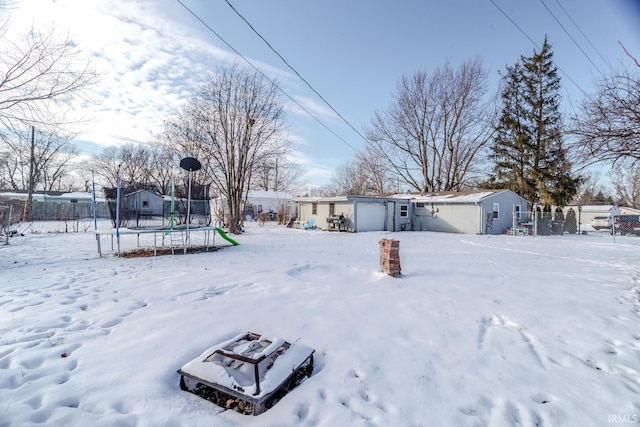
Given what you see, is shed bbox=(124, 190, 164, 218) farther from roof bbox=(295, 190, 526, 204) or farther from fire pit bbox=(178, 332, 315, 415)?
roof bbox=(295, 190, 526, 204)

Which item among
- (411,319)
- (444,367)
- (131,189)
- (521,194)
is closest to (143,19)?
(131,189)

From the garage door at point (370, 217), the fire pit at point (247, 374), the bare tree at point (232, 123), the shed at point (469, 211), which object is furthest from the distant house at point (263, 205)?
the fire pit at point (247, 374)

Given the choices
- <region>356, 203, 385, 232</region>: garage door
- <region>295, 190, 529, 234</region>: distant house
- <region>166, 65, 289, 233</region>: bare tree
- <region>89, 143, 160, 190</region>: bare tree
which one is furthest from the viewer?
<region>89, 143, 160, 190</region>: bare tree

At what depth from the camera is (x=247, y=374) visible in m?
2.24

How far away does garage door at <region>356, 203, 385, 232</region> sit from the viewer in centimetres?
1761

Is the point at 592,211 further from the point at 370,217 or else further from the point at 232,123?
the point at 232,123

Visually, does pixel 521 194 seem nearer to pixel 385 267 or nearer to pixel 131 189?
pixel 385 267

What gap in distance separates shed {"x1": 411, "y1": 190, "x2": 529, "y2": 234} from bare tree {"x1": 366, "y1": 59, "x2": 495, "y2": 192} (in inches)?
243

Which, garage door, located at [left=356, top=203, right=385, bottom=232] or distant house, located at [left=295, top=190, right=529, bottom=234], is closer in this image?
distant house, located at [left=295, top=190, right=529, bottom=234]

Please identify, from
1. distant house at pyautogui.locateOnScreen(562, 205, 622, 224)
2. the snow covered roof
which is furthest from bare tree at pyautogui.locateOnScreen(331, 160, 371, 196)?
distant house at pyautogui.locateOnScreen(562, 205, 622, 224)

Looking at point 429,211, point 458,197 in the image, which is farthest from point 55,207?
point 458,197

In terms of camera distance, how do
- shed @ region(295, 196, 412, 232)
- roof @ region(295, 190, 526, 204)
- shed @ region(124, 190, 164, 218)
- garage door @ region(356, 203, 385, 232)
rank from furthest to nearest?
garage door @ region(356, 203, 385, 232) → shed @ region(295, 196, 412, 232) → roof @ region(295, 190, 526, 204) → shed @ region(124, 190, 164, 218)

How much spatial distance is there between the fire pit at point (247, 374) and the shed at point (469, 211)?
1692cm

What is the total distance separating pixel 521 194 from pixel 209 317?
23567 mm
